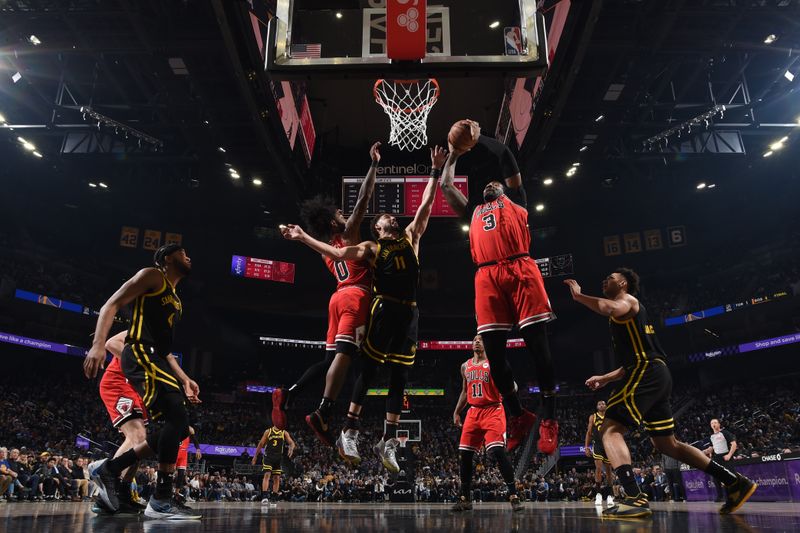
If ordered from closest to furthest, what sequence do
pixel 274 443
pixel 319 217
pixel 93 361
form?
pixel 93 361 → pixel 319 217 → pixel 274 443

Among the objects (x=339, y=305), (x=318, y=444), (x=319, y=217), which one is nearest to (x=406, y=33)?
(x=319, y=217)

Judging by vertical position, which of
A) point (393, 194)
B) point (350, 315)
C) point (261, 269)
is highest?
point (261, 269)

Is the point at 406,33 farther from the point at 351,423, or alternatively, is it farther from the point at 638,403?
the point at 638,403

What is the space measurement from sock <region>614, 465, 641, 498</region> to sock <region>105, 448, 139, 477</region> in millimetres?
4368

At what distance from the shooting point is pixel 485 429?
704 centimetres

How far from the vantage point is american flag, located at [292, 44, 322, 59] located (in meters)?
6.03

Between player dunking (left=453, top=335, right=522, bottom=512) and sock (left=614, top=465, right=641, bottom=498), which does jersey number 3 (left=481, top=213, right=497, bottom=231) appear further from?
sock (left=614, top=465, right=641, bottom=498)

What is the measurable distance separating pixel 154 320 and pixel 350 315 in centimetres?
170

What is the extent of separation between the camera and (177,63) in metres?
12.2

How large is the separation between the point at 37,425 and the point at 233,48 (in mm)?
16173

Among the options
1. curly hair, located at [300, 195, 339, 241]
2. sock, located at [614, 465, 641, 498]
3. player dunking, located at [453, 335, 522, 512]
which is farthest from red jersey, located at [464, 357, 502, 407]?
curly hair, located at [300, 195, 339, 241]

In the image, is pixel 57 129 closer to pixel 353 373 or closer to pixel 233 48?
pixel 233 48

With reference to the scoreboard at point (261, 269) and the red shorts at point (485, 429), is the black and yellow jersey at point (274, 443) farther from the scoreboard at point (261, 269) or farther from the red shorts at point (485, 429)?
the scoreboard at point (261, 269)

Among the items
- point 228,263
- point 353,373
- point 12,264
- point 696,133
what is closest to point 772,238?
point 696,133
